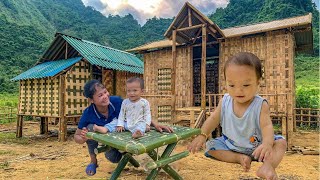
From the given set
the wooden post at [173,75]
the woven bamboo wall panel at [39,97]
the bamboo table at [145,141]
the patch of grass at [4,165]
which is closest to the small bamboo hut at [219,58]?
the wooden post at [173,75]

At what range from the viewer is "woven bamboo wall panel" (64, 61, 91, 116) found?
41.2 feet

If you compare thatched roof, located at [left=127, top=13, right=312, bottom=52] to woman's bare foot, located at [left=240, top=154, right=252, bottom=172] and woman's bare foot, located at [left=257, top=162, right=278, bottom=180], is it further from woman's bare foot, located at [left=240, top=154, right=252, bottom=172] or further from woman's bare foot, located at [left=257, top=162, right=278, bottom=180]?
woman's bare foot, located at [left=257, top=162, right=278, bottom=180]

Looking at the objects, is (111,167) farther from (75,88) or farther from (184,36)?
(184,36)

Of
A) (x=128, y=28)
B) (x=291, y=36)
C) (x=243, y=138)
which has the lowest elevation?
(x=243, y=138)

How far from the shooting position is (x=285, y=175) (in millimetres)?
6492

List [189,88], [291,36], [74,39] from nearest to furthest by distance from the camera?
[291,36], [189,88], [74,39]

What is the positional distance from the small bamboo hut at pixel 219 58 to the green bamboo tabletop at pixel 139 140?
619 centimetres

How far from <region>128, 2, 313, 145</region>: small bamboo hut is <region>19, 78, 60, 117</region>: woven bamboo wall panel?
4905 millimetres

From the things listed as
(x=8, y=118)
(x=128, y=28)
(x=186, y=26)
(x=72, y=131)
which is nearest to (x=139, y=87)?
(x=186, y=26)

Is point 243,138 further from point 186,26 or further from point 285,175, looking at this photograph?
point 186,26

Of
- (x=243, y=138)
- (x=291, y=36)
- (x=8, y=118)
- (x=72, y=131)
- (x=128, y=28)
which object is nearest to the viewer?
(x=243, y=138)

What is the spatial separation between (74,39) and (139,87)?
12098 millimetres

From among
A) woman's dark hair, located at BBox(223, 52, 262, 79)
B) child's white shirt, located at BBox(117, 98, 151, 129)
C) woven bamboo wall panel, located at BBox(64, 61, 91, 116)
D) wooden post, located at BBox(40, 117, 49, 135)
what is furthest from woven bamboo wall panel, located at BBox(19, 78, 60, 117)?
woman's dark hair, located at BBox(223, 52, 262, 79)

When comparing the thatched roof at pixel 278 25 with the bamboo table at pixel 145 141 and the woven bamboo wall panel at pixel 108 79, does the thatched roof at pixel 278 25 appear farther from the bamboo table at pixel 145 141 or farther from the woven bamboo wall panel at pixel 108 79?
the bamboo table at pixel 145 141
